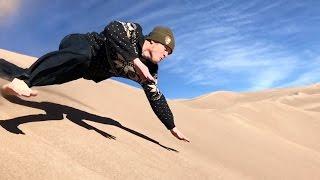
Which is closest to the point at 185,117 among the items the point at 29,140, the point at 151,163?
the point at 151,163

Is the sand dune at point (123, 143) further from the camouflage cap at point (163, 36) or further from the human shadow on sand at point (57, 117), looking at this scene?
the camouflage cap at point (163, 36)

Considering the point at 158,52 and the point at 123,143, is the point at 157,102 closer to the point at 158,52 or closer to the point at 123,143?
the point at 123,143

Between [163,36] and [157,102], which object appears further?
[157,102]

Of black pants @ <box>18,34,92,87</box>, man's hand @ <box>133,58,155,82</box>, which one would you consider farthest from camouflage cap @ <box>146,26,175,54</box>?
black pants @ <box>18,34,92,87</box>

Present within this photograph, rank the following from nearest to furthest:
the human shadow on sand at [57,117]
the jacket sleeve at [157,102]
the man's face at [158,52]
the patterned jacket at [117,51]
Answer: the human shadow on sand at [57,117]
the patterned jacket at [117,51]
the man's face at [158,52]
the jacket sleeve at [157,102]

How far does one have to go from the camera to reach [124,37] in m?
2.94

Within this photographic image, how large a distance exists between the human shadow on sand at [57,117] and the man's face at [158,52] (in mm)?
613

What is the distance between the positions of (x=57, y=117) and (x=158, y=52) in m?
0.76

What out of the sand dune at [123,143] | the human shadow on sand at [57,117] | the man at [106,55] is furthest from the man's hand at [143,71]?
the human shadow on sand at [57,117]

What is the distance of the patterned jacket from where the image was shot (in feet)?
9.59

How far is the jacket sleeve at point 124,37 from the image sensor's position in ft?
9.46

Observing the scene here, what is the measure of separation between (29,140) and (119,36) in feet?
2.76

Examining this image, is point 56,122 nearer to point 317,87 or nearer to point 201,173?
point 201,173

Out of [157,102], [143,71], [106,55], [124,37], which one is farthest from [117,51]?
[157,102]
